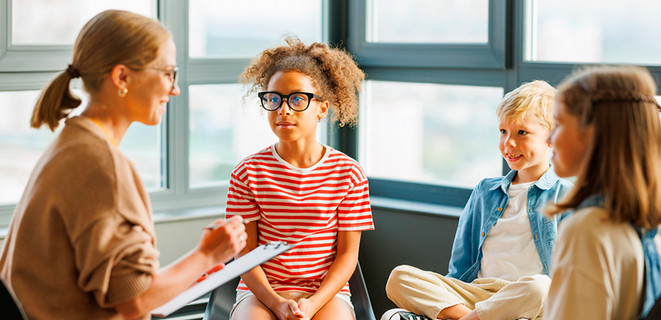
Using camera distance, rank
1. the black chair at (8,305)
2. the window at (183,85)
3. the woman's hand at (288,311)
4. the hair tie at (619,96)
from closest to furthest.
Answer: the black chair at (8,305) < the hair tie at (619,96) < the woman's hand at (288,311) < the window at (183,85)

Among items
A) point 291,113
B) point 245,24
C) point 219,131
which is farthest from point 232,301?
point 245,24

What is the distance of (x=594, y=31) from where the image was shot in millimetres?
2689

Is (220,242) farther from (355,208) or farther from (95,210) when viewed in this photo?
(355,208)

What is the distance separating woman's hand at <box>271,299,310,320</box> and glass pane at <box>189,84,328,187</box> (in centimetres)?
109

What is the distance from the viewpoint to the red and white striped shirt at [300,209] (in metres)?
2.34

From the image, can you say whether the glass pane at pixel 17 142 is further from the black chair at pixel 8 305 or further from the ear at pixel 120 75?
the black chair at pixel 8 305

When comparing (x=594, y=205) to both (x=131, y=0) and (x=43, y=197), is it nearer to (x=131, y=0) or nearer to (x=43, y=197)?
(x=43, y=197)

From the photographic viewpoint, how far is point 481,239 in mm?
2307

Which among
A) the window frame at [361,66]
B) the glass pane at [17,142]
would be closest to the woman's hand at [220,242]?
the glass pane at [17,142]

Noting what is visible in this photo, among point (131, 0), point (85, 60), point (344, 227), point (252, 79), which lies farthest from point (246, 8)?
point (85, 60)

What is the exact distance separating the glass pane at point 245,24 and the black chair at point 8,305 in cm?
189

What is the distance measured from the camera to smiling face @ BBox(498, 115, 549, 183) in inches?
87.1

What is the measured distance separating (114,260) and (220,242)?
0.26m

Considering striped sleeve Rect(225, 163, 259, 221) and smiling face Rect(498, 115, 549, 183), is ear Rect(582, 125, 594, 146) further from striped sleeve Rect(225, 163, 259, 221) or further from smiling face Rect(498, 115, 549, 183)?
striped sleeve Rect(225, 163, 259, 221)
